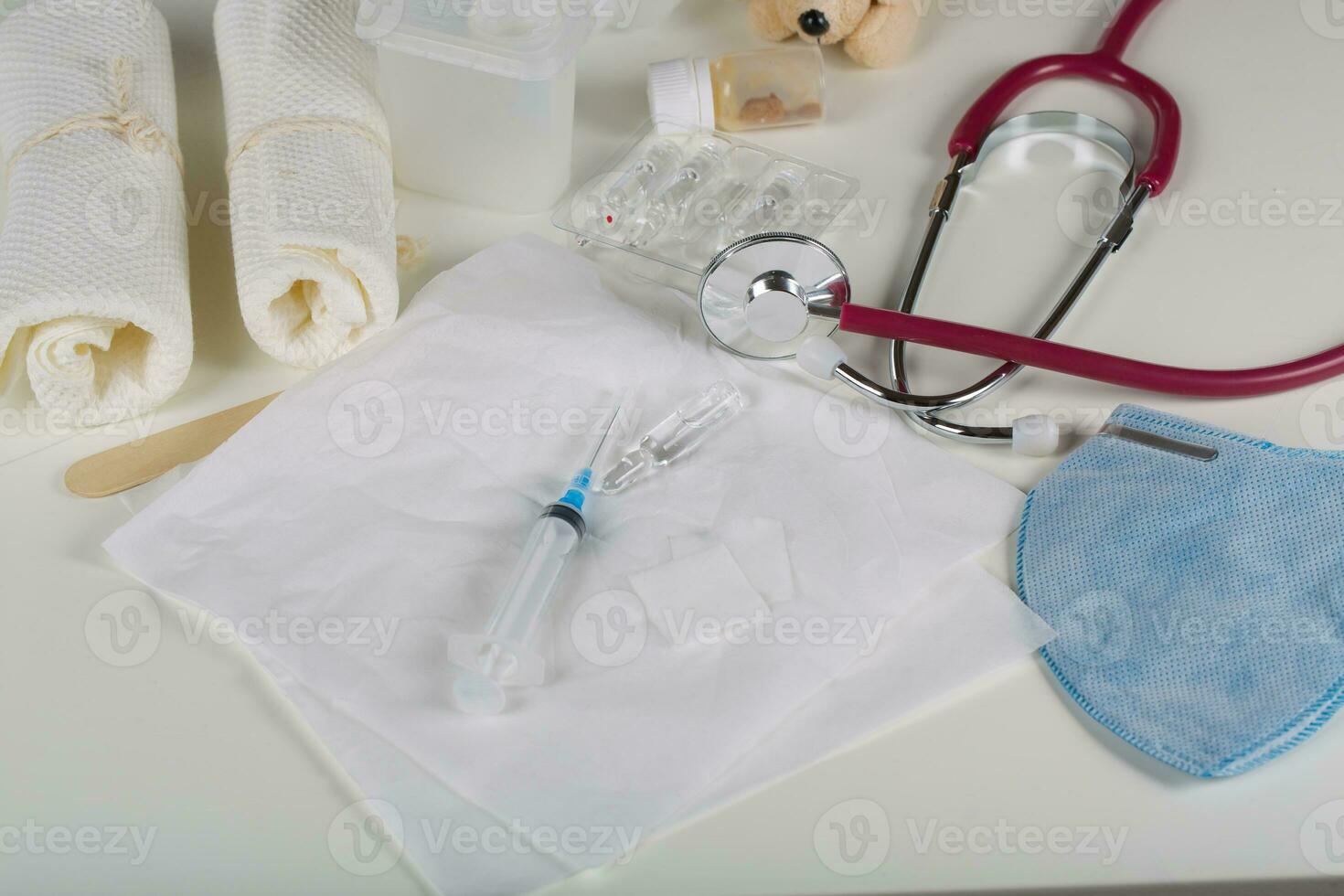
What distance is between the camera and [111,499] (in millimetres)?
755

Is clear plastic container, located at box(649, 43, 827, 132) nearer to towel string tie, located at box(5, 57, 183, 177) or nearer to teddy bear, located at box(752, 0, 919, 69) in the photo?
teddy bear, located at box(752, 0, 919, 69)

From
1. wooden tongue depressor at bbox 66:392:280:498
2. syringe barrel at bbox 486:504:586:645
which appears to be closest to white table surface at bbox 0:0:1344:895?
wooden tongue depressor at bbox 66:392:280:498

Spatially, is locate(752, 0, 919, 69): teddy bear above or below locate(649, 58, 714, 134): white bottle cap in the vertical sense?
above

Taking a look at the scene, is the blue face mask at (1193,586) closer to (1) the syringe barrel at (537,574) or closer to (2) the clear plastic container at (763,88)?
(1) the syringe barrel at (537,574)

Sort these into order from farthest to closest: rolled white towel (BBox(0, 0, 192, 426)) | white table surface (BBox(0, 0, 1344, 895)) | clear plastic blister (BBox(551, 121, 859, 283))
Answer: clear plastic blister (BBox(551, 121, 859, 283)) → rolled white towel (BBox(0, 0, 192, 426)) → white table surface (BBox(0, 0, 1344, 895))

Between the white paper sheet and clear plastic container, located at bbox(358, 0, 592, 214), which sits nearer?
the white paper sheet

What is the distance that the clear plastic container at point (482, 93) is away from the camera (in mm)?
806

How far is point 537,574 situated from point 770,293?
26 centimetres

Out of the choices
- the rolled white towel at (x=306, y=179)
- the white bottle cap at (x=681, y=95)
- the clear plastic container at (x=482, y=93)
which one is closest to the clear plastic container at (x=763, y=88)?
the white bottle cap at (x=681, y=95)

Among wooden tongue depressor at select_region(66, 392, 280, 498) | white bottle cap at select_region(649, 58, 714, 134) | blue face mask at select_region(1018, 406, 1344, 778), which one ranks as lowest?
wooden tongue depressor at select_region(66, 392, 280, 498)

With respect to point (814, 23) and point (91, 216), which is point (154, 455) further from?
point (814, 23)

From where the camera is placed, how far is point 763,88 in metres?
1.00

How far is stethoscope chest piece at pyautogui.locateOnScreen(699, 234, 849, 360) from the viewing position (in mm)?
798

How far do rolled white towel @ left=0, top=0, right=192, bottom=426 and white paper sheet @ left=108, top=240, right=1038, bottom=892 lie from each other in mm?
110
